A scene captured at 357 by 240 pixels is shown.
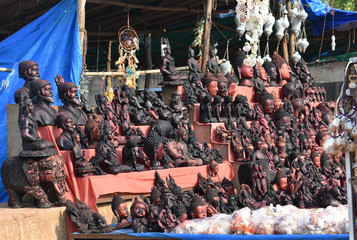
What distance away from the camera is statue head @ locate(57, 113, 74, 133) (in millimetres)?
5771

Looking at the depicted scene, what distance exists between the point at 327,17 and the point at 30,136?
26.5 feet

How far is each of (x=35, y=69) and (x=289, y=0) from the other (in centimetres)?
590

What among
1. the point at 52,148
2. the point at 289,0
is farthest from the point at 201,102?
the point at 289,0

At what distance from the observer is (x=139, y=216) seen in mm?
5008

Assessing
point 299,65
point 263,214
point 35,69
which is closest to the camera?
point 263,214

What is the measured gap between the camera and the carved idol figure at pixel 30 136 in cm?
521

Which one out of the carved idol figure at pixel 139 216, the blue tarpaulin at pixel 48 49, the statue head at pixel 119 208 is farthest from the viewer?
the blue tarpaulin at pixel 48 49

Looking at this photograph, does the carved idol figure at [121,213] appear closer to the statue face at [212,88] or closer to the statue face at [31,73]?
the statue face at [31,73]

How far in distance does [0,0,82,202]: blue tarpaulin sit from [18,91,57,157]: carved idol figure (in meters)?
1.56

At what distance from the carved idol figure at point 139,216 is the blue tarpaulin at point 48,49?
Result: 8.85ft

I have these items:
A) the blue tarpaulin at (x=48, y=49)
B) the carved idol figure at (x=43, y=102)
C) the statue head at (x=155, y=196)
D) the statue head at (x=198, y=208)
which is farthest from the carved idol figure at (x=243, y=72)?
the statue head at (x=198, y=208)

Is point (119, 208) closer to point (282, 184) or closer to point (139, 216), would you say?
point (139, 216)

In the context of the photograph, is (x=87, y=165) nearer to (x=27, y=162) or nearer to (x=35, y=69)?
(x=27, y=162)

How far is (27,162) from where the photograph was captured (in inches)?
205
